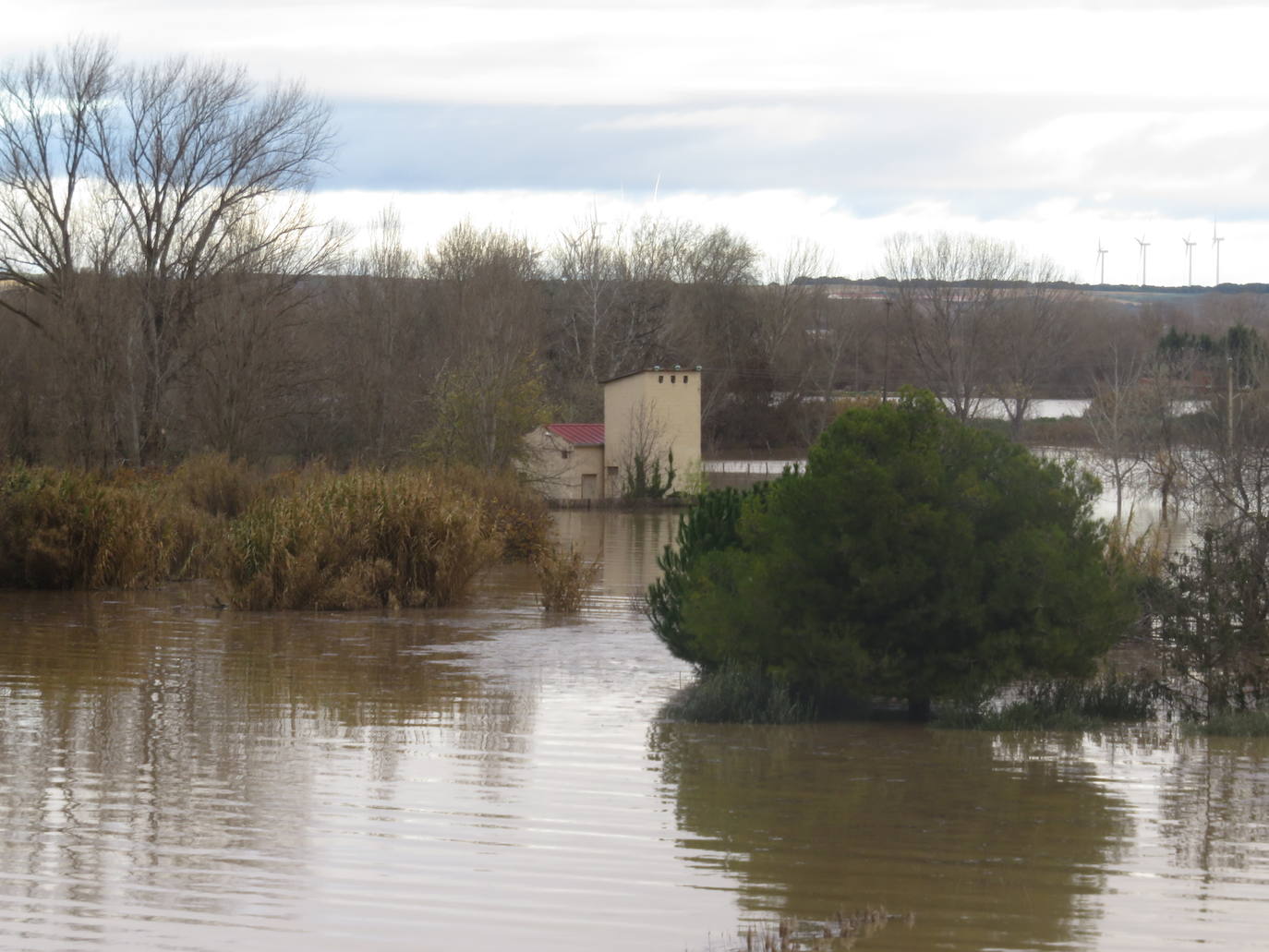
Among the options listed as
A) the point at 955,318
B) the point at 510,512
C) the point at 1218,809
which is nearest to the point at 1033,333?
the point at 955,318

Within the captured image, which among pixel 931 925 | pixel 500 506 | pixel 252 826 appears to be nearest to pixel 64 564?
pixel 500 506

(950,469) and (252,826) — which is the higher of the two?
(950,469)

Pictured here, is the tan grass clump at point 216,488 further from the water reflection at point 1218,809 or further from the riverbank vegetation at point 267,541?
the water reflection at point 1218,809

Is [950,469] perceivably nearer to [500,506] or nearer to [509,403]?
[500,506]

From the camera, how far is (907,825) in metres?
7.76

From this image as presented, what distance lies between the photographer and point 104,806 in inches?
310

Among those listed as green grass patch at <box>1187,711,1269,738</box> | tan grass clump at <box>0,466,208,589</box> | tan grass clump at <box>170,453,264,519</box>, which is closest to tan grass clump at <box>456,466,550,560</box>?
tan grass clump at <box>170,453,264,519</box>

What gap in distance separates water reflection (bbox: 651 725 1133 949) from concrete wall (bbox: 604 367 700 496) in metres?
42.2

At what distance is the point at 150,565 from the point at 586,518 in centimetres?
2517

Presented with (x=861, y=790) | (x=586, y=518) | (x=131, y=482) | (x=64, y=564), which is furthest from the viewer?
(x=586, y=518)

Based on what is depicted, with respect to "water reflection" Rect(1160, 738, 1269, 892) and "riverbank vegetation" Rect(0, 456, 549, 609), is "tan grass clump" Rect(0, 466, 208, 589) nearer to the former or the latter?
"riverbank vegetation" Rect(0, 456, 549, 609)

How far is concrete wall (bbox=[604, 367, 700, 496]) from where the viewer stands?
5284cm

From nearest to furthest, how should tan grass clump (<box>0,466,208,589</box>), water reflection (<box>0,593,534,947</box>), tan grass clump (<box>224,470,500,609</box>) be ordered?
water reflection (<box>0,593,534,947</box>) → tan grass clump (<box>224,470,500,609</box>) → tan grass clump (<box>0,466,208,589</box>)

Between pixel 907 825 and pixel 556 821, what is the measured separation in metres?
1.78
